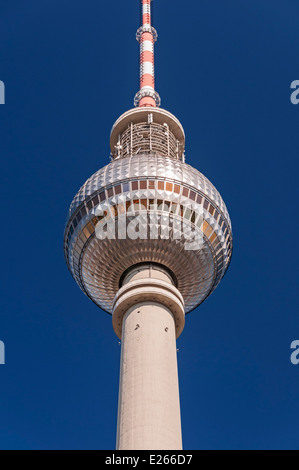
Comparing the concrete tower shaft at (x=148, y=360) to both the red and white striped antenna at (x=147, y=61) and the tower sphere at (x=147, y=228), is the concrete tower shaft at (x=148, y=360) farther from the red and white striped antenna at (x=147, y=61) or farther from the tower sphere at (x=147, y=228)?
the red and white striped antenna at (x=147, y=61)

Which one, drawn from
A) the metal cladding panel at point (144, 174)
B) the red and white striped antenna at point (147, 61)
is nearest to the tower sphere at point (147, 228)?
the metal cladding panel at point (144, 174)

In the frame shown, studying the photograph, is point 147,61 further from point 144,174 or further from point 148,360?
point 148,360

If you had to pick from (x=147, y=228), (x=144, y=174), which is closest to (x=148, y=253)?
(x=147, y=228)

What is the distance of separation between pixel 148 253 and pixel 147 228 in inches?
72.9

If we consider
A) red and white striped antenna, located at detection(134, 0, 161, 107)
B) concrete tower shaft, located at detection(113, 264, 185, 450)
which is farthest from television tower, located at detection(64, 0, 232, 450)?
red and white striped antenna, located at detection(134, 0, 161, 107)

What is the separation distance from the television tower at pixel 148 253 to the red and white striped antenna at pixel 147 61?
35.1 ft

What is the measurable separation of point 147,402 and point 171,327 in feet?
20.3

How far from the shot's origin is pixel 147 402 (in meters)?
32.9

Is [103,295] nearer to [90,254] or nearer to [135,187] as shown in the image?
[90,254]

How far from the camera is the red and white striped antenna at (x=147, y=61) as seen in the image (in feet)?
189

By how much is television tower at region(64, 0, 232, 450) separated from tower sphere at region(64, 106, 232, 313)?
0.23 feet
